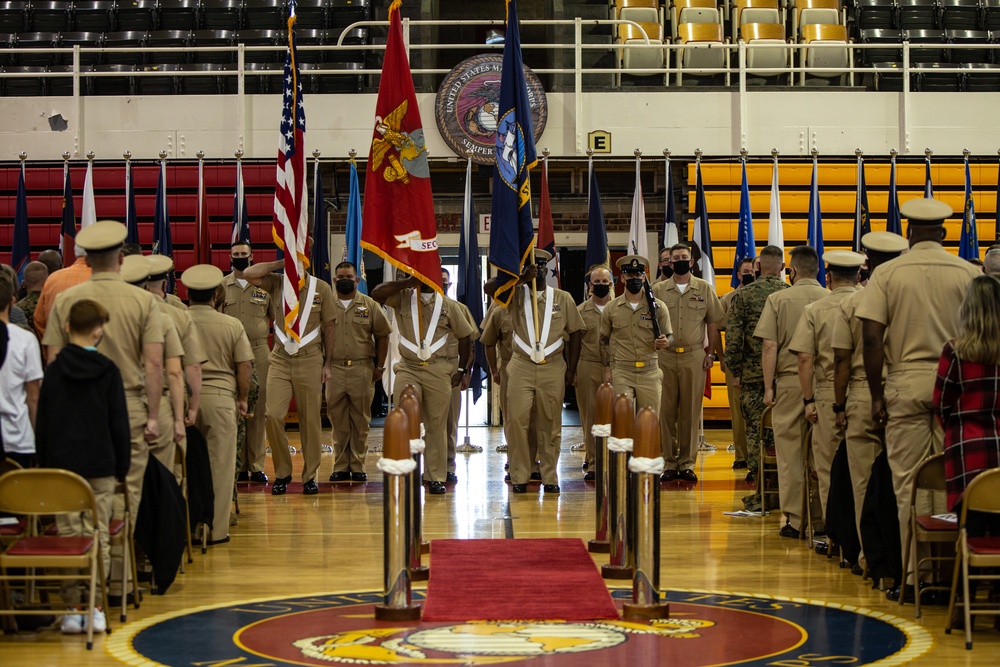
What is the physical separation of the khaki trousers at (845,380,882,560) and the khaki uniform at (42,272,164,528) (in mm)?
3157

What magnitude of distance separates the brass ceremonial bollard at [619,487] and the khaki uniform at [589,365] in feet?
12.3

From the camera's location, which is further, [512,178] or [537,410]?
[537,410]

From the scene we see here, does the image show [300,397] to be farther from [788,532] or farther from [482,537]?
[788,532]

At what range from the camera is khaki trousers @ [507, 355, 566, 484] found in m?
9.27

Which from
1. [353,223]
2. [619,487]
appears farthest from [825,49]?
[619,487]

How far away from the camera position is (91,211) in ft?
44.3

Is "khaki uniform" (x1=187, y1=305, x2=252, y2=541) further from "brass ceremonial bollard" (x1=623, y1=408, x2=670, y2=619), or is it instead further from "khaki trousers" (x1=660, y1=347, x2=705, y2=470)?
"khaki trousers" (x1=660, y1=347, x2=705, y2=470)

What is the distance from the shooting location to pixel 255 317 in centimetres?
962

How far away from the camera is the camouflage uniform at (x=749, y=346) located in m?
8.53

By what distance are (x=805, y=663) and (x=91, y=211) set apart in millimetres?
10620

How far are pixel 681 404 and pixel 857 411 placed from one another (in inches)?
151

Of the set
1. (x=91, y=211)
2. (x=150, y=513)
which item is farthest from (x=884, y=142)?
(x=150, y=513)

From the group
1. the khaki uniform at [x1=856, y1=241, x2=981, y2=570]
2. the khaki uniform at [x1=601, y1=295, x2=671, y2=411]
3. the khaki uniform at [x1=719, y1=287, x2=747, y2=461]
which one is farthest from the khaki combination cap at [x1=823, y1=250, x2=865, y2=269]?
the khaki uniform at [x1=719, y1=287, x2=747, y2=461]

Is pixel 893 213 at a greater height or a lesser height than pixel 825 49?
lesser
